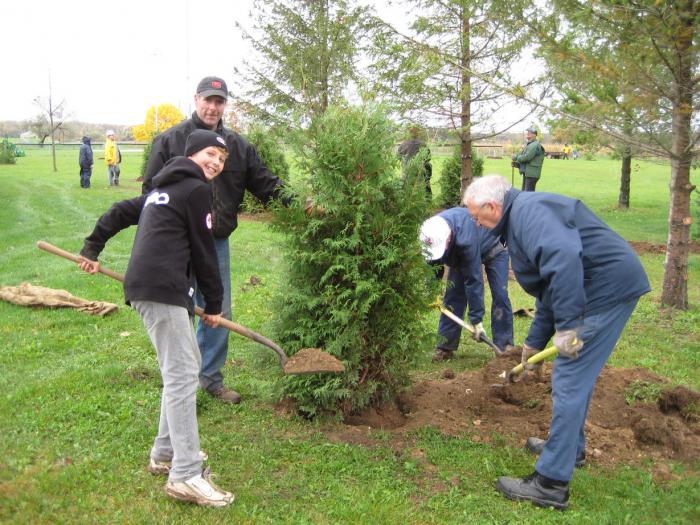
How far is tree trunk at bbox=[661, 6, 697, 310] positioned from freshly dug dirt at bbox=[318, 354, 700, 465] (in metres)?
2.75

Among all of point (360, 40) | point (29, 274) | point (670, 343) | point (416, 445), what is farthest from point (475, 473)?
point (360, 40)

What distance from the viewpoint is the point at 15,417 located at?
4242 mm

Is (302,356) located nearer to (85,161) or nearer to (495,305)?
(495,305)

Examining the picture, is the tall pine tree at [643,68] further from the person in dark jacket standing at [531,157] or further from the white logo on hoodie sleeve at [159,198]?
the person in dark jacket standing at [531,157]

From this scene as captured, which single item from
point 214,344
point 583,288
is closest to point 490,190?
point 583,288

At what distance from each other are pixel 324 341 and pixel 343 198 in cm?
103

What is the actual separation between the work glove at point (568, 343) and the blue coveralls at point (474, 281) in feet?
7.98

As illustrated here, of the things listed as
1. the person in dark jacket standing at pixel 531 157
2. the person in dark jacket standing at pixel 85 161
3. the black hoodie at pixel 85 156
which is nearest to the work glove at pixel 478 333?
the person in dark jacket standing at pixel 531 157

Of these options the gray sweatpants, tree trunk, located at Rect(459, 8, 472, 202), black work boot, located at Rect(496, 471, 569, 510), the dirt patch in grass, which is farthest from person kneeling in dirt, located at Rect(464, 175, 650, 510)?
the dirt patch in grass

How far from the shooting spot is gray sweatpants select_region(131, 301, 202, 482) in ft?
10.5

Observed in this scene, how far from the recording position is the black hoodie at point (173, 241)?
313cm

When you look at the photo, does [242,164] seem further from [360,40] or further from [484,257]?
[360,40]

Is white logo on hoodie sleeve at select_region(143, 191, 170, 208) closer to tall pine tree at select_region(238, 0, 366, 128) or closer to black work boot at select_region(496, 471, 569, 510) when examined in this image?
black work boot at select_region(496, 471, 569, 510)

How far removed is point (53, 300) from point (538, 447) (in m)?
5.62
